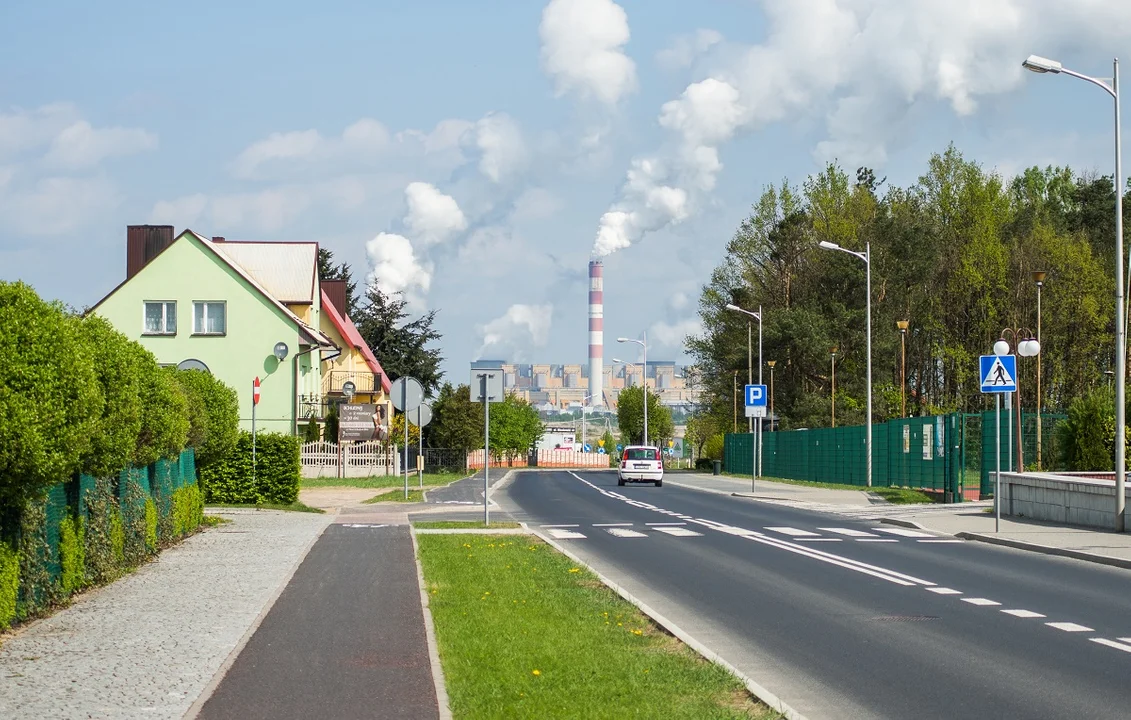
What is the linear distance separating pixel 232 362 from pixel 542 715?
1957 inches

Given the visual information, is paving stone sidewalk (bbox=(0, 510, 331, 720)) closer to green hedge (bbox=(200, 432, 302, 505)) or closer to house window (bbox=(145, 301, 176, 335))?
green hedge (bbox=(200, 432, 302, 505))

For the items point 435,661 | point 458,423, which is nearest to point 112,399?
point 435,661

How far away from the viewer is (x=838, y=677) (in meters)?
9.73

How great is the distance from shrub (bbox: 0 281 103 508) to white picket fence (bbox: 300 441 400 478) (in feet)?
153

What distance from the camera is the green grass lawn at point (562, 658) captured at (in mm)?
8211

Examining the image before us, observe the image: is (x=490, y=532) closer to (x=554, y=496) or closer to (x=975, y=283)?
(x=554, y=496)

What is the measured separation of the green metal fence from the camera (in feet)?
114

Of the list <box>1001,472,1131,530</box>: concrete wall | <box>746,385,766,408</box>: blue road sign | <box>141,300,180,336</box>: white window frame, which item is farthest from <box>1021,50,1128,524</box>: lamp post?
<box>141,300,180,336</box>: white window frame

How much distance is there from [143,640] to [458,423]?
63359mm

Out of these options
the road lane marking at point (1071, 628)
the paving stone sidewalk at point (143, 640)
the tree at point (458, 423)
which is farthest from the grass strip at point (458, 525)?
the tree at point (458, 423)

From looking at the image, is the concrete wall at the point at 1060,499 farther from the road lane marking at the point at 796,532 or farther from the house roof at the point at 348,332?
the house roof at the point at 348,332

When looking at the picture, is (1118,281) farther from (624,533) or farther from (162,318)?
(162,318)

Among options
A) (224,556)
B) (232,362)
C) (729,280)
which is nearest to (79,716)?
(224,556)

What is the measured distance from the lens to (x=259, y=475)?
33.8m
